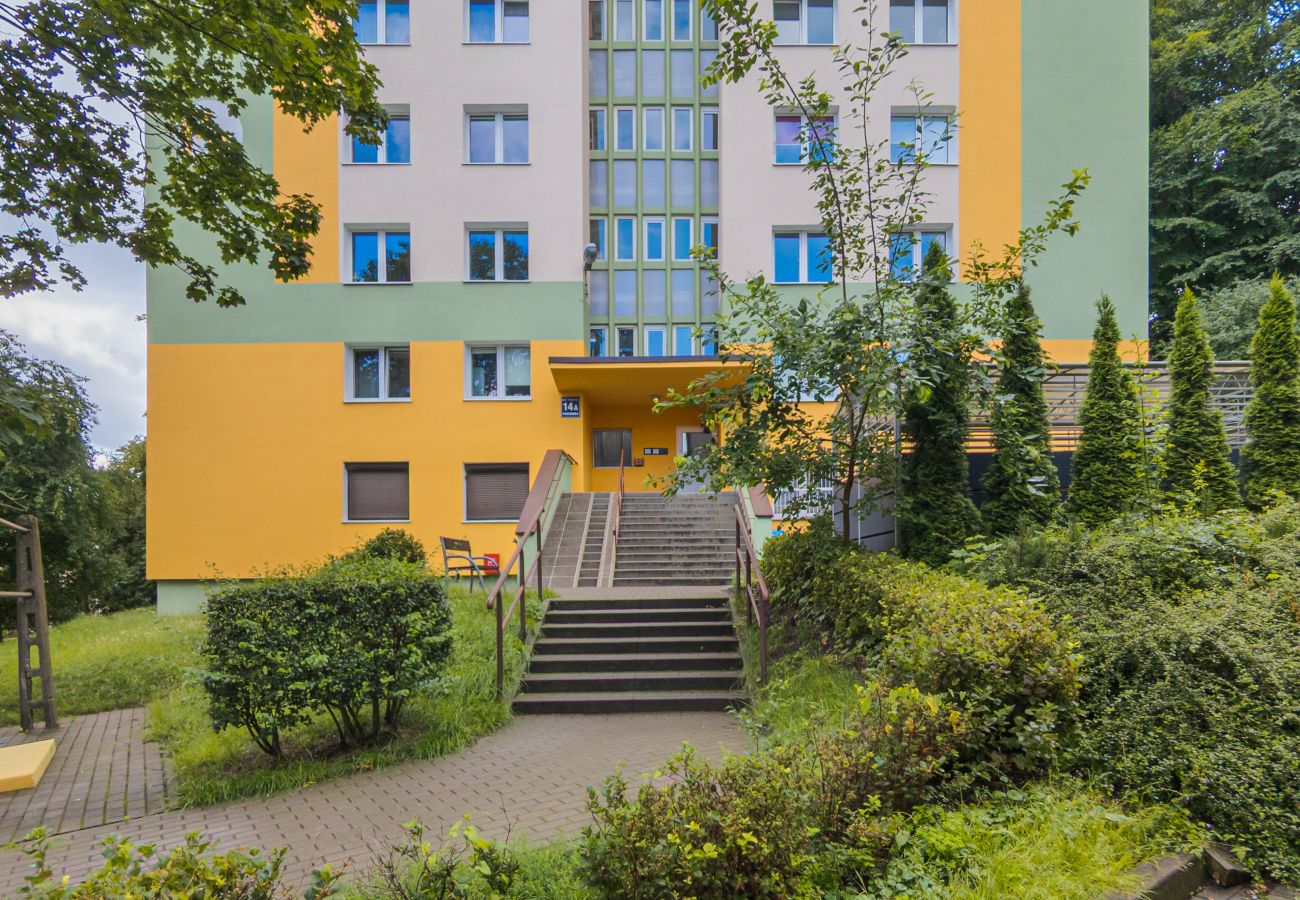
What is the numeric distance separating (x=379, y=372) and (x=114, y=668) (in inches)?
321

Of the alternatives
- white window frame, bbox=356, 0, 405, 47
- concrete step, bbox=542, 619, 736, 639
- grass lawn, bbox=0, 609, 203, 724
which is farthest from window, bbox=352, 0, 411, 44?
concrete step, bbox=542, 619, 736, 639

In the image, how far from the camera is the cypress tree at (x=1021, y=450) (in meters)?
7.69

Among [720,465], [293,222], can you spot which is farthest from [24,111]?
[720,465]

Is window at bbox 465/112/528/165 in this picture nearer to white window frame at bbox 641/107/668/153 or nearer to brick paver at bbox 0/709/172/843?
white window frame at bbox 641/107/668/153

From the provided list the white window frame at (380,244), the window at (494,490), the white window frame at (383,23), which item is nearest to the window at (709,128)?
the white window frame at (383,23)

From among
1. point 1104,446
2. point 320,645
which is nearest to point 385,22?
point 320,645

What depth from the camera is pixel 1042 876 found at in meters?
3.01

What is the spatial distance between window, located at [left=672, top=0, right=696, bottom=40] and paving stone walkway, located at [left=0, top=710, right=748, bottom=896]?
19.7 m

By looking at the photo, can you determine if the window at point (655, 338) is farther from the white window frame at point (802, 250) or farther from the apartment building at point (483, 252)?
the white window frame at point (802, 250)

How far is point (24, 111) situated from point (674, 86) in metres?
17.1

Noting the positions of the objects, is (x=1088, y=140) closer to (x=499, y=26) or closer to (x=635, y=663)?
(x=499, y=26)

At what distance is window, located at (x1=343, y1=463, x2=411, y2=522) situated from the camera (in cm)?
1552

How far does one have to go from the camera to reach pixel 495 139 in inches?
633

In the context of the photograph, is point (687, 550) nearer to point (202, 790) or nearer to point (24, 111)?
point (202, 790)
